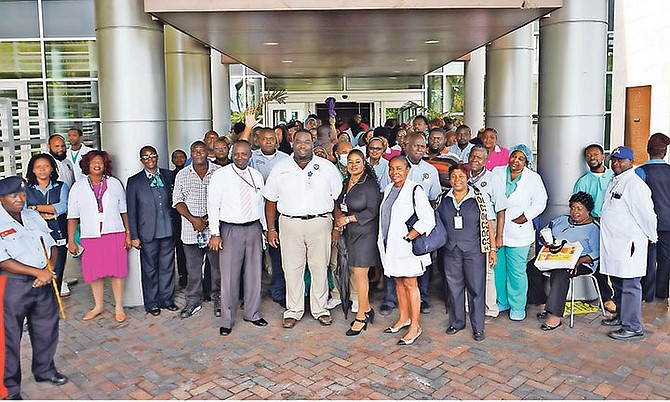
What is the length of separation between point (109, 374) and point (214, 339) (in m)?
1.12

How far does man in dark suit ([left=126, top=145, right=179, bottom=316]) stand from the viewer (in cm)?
690

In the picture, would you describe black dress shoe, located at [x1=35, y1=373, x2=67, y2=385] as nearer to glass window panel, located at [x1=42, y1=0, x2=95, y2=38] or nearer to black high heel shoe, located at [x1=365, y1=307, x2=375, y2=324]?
black high heel shoe, located at [x1=365, y1=307, x2=375, y2=324]

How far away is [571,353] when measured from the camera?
19.3 ft

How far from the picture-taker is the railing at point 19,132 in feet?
36.1

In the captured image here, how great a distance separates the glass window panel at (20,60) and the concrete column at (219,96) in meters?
4.07

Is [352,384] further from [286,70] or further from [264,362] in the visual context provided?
[286,70]

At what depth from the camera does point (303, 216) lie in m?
6.54

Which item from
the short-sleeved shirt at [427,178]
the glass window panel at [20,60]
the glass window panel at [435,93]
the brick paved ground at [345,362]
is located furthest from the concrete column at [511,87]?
the glass window panel at [20,60]

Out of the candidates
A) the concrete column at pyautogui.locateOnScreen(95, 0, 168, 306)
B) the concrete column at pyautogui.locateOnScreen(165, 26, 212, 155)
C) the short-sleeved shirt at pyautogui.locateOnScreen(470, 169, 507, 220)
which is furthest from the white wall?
the concrete column at pyautogui.locateOnScreen(95, 0, 168, 306)

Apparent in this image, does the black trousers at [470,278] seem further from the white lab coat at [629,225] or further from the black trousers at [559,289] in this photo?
the white lab coat at [629,225]

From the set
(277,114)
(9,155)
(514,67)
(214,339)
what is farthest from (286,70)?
(214,339)

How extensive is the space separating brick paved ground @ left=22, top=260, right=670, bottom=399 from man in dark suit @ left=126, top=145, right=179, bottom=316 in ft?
1.17

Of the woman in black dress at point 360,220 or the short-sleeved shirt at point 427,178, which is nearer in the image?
the woman in black dress at point 360,220

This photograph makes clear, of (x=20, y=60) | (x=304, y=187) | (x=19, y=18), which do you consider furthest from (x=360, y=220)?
(x=19, y=18)
